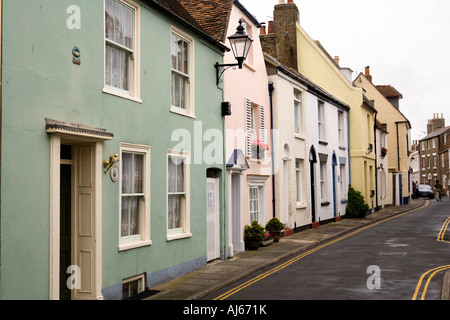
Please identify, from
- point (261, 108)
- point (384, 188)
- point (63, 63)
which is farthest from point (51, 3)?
point (384, 188)

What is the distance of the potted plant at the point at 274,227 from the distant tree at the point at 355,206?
468 inches

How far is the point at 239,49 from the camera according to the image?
13.0 m

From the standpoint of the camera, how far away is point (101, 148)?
8.43 metres

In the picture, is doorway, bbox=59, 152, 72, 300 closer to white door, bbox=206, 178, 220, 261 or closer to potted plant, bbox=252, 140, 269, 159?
white door, bbox=206, 178, 220, 261

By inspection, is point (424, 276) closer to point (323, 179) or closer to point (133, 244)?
point (133, 244)

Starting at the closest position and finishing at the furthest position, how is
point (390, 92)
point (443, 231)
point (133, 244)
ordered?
point (133, 244)
point (443, 231)
point (390, 92)

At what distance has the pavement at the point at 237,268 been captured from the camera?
30.8 ft

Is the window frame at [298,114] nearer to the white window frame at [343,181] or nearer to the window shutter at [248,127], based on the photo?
the window shutter at [248,127]

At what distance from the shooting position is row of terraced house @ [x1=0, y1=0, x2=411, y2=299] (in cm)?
682

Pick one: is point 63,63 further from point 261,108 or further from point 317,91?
point 317,91

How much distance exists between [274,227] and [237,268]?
16.7 feet

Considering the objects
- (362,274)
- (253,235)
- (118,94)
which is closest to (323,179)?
(253,235)

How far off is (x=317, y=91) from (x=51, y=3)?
17222 millimetres

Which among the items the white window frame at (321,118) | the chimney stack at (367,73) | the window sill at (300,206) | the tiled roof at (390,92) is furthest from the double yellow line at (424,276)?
the tiled roof at (390,92)
